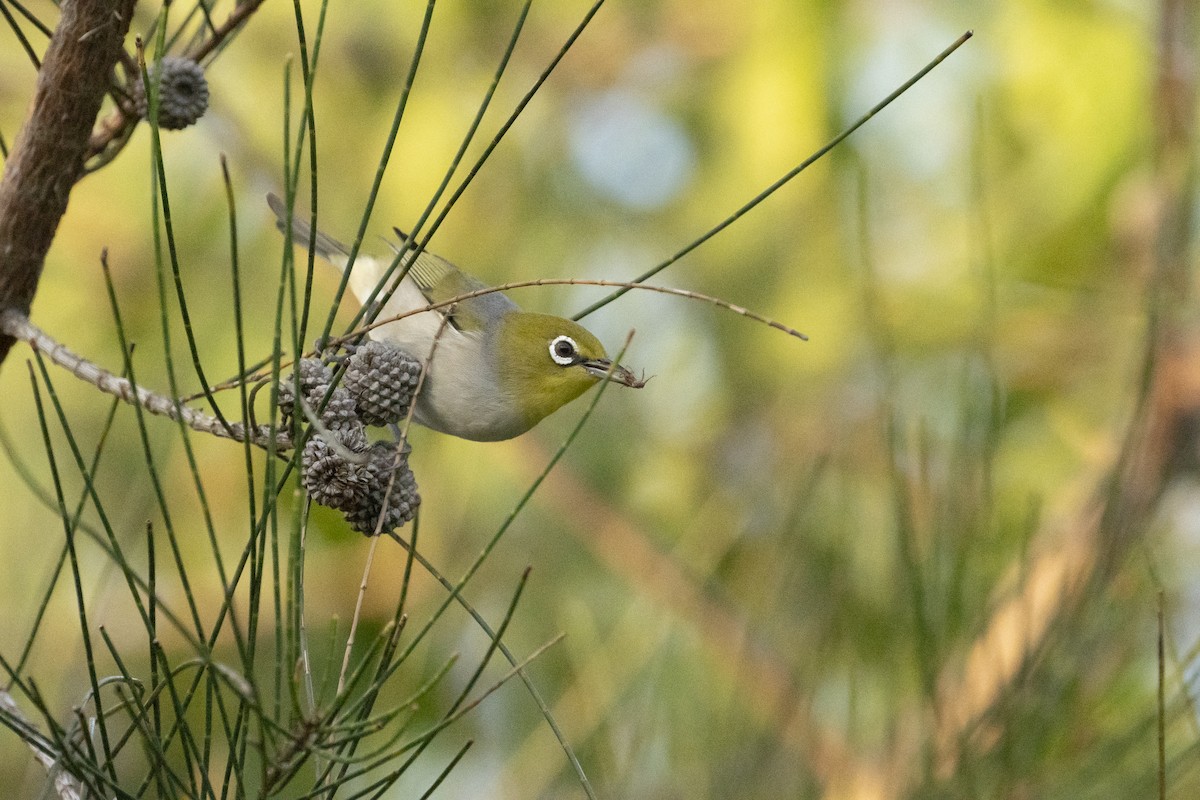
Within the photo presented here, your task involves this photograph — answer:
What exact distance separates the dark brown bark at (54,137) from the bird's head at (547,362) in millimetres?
416

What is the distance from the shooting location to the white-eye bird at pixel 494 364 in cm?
100

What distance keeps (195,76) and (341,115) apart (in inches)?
61.8

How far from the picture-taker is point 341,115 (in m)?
2.37

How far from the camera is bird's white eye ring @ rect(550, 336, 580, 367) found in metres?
1.16

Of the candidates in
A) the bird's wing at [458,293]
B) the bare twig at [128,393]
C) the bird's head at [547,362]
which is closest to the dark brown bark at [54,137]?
the bare twig at [128,393]

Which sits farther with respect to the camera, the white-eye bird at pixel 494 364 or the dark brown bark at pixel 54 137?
the white-eye bird at pixel 494 364

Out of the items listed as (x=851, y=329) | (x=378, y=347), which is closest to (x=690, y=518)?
(x=851, y=329)

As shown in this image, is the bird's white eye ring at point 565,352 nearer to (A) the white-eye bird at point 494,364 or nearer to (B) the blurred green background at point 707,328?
(A) the white-eye bird at point 494,364

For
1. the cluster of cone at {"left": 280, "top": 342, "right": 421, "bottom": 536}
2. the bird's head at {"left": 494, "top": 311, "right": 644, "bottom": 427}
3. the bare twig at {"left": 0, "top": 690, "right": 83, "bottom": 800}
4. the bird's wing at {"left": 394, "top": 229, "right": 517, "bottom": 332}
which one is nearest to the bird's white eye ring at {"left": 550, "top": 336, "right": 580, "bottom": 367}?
the bird's head at {"left": 494, "top": 311, "right": 644, "bottom": 427}

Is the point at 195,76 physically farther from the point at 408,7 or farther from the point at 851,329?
the point at 851,329

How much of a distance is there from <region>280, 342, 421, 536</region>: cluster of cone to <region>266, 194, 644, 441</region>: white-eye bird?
0.45ft

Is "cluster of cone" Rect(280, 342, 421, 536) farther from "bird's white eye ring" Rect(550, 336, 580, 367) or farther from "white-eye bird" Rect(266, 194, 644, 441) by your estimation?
"bird's white eye ring" Rect(550, 336, 580, 367)

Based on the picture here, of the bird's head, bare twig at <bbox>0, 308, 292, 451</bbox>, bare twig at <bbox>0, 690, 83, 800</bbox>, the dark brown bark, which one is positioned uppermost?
the bird's head

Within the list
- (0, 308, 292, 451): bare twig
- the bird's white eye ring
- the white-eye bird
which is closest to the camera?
(0, 308, 292, 451): bare twig
